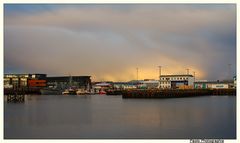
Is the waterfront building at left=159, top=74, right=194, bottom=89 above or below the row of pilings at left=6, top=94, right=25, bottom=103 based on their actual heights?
above

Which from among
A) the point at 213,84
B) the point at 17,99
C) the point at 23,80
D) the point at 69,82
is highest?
the point at 23,80

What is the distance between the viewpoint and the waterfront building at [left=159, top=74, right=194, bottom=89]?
→ 6081 cm

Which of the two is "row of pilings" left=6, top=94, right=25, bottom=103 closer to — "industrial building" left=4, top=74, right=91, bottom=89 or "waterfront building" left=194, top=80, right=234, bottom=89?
"industrial building" left=4, top=74, right=91, bottom=89

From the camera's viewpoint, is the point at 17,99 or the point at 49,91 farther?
the point at 49,91

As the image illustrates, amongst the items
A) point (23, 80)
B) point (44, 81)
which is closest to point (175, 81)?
point (44, 81)

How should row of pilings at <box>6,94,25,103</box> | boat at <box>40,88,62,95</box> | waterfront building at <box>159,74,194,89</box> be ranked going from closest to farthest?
row of pilings at <box>6,94,25,103</box>
waterfront building at <box>159,74,194,89</box>
boat at <box>40,88,62,95</box>

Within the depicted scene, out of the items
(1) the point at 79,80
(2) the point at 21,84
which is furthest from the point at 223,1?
(1) the point at 79,80

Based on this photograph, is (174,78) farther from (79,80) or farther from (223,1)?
(223,1)

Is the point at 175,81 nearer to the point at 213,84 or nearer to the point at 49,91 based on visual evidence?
the point at 213,84

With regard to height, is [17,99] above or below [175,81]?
below

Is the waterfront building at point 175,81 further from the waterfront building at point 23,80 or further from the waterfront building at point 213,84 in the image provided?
the waterfront building at point 23,80

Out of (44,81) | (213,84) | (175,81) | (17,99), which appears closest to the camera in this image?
(17,99)

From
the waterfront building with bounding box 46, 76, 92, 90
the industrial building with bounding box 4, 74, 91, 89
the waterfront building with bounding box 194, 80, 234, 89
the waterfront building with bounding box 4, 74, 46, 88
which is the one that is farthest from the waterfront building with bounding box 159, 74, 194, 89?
the waterfront building with bounding box 4, 74, 46, 88

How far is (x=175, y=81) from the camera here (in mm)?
61250
